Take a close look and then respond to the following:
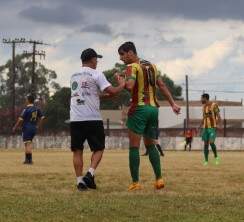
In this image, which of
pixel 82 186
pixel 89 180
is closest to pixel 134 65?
pixel 89 180

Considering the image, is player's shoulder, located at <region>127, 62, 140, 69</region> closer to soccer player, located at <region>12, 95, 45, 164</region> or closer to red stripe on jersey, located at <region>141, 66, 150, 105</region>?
red stripe on jersey, located at <region>141, 66, 150, 105</region>

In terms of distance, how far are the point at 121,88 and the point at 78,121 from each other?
907 mm

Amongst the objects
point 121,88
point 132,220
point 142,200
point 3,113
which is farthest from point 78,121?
point 3,113

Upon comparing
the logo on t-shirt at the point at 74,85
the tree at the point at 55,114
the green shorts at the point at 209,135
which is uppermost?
the tree at the point at 55,114

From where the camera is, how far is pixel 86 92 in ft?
32.9

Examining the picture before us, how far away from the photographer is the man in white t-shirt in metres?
9.97

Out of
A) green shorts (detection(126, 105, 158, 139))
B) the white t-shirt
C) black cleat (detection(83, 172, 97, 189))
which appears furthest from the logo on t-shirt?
black cleat (detection(83, 172, 97, 189))

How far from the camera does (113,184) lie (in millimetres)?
10953

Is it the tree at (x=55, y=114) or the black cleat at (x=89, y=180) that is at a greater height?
the tree at (x=55, y=114)

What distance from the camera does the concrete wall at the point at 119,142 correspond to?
50.3 meters

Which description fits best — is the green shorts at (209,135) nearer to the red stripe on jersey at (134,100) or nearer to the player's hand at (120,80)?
the red stripe on jersey at (134,100)

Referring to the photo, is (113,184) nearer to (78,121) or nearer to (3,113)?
(78,121)

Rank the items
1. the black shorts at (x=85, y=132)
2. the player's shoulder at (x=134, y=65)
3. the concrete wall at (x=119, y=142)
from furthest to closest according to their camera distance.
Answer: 1. the concrete wall at (x=119, y=142)
2. the black shorts at (x=85, y=132)
3. the player's shoulder at (x=134, y=65)

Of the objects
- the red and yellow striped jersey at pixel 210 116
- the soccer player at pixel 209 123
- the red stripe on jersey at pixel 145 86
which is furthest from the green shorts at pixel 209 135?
the red stripe on jersey at pixel 145 86
